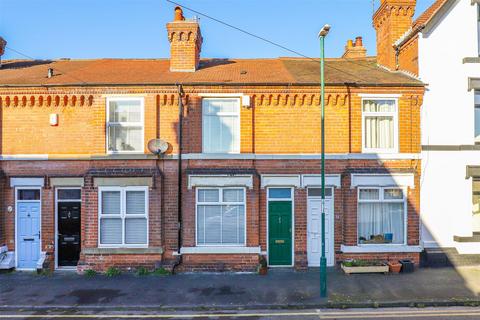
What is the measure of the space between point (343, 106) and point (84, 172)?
9.05 m

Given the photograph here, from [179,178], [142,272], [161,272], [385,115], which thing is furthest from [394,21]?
[142,272]

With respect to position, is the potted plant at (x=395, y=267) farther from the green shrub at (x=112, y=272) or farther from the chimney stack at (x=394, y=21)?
the green shrub at (x=112, y=272)

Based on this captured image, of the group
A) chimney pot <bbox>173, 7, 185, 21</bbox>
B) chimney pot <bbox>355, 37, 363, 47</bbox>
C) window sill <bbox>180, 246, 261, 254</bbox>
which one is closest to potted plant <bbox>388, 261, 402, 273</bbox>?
window sill <bbox>180, 246, 261, 254</bbox>

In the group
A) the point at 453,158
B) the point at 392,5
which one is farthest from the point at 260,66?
the point at 453,158

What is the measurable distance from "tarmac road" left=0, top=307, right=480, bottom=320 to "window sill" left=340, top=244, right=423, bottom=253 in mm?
3222

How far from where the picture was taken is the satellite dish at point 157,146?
444 inches

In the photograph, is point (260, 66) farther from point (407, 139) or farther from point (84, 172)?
point (84, 172)

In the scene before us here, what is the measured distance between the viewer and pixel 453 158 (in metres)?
11.7

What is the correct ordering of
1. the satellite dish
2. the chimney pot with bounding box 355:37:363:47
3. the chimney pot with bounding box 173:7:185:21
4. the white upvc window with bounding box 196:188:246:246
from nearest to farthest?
the satellite dish
the white upvc window with bounding box 196:188:246:246
the chimney pot with bounding box 173:7:185:21
the chimney pot with bounding box 355:37:363:47

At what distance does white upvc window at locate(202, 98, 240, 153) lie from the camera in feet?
38.4

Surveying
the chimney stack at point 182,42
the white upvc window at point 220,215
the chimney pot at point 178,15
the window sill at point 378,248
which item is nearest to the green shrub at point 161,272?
the white upvc window at point 220,215

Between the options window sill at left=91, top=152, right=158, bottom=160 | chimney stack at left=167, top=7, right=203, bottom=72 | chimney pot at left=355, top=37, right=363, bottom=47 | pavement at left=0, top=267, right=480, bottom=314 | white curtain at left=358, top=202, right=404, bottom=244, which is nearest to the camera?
pavement at left=0, top=267, right=480, bottom=314

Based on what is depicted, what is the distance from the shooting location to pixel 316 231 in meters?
11.6

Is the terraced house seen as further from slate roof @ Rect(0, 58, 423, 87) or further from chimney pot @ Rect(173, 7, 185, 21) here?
chimney pot @ Rect(173, 7, 185, 21)
